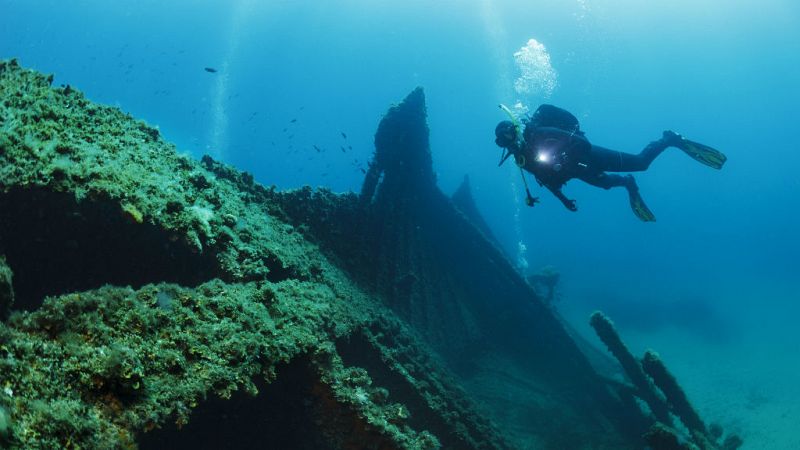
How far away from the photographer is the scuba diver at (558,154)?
7.50m

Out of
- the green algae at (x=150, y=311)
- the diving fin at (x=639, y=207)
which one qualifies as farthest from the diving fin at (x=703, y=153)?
the green algae at (x=150, y=311)

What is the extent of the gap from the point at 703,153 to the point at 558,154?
13.9ft

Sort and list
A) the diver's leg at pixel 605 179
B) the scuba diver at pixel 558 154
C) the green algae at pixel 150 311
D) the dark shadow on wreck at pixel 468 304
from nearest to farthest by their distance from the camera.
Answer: the green algae at pixel 150 311 < the scuba diver at pixel 558 154 < the diver's leg at pixel 605 179 < the dark shadow on wreck at pixel 468 304

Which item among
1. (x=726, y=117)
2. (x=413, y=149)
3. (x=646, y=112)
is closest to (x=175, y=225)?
(x=413, y=149)

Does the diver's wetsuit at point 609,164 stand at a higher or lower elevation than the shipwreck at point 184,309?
higher

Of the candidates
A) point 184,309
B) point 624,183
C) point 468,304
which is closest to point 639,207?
point 624,183

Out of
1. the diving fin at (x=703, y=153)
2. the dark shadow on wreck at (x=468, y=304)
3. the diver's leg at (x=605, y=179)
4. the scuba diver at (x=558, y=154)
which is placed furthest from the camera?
the diving fin at (x=703, y=153)

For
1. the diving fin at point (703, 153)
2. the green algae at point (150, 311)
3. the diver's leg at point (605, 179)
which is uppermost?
the diving fin at point (703, 153)

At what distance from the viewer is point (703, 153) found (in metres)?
9.50

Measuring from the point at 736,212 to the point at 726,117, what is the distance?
39844mm

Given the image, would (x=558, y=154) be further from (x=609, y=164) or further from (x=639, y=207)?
(x=639, y=207)

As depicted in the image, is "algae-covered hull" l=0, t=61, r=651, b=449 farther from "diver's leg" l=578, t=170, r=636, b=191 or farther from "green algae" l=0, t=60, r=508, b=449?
"diver's leg" l=578, t=170, r=636, b=191

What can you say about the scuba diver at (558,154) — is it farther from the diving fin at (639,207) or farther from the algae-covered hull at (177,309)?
the algae-covered hull at (177,309)

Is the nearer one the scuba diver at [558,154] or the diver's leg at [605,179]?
the scuba diver at [558,154]
